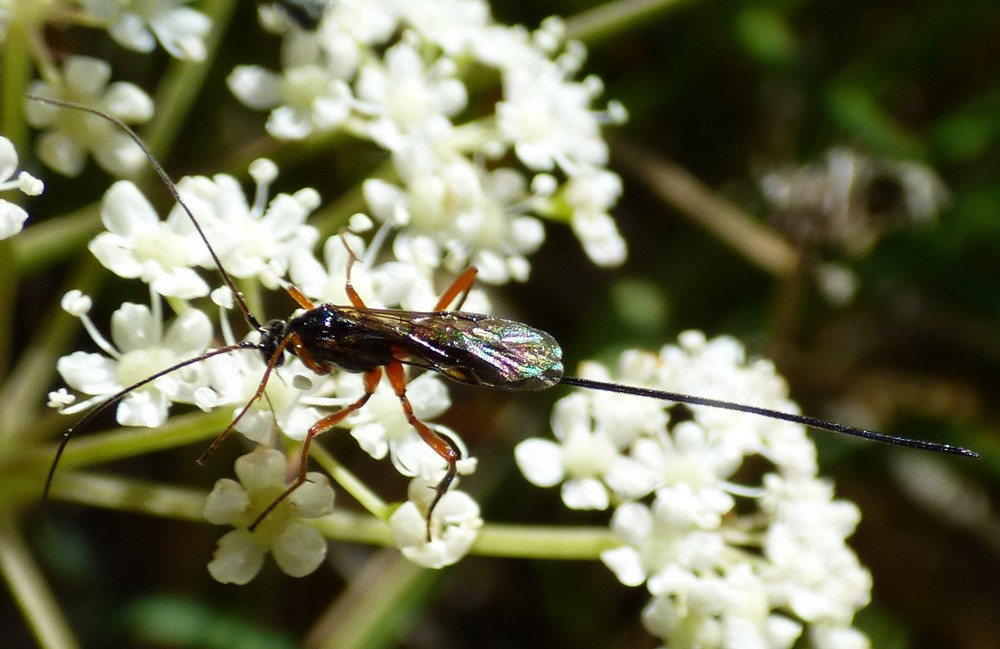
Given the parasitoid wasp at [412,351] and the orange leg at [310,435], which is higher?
the parasitoid wasp at [412,351]

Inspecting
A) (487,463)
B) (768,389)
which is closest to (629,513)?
(768,389)

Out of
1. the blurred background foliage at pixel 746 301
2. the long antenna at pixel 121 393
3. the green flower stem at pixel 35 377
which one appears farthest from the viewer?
the blurred background foliage at pixel 746 301

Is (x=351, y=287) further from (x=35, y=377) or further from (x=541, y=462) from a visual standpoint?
(x=35, y=377)

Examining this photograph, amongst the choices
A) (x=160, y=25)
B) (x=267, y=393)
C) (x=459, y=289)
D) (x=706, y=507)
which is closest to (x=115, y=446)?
(x=267, y=393)

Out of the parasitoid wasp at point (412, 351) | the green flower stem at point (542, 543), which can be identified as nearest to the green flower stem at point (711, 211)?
the parasitoid wasp at point (412, 351)

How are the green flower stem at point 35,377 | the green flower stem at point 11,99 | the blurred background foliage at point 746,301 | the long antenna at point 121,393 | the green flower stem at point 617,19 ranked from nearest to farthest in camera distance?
the long antenna at point 121,393
the green flower stem at point 11,99
the green flower stem at point 35,377
the green flower stem at point 617,19
the blurred background foliage at point 746,301

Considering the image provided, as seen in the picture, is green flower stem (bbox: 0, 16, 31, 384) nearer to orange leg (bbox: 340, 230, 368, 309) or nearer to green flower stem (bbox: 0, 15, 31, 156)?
green flower stem (bbox: 0, 15, 31, 156)

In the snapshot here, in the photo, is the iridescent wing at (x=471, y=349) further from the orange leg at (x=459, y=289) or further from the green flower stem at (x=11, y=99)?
the green flower stem at (x=11, y=99)
